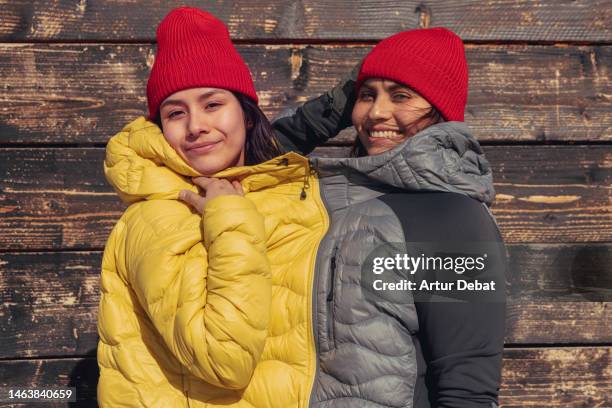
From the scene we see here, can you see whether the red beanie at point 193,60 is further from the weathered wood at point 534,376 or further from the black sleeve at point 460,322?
the weathered wood at point 534,376

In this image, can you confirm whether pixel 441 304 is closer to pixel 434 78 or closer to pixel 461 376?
pixel 461 376

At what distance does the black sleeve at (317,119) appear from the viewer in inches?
75.4

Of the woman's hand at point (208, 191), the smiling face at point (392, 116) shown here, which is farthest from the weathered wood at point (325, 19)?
the woman's hand at point (208, 191)

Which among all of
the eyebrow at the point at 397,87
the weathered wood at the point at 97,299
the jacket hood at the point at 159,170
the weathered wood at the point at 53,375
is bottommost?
the weathered wood at the point at 53,375

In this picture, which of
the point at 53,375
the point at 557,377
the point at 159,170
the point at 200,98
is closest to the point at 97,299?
the point at 53,375

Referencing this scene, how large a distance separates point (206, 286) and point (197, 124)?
1.29 ft

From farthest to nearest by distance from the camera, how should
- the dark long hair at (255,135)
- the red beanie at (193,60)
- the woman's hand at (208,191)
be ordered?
the dark long hair at (255,135) → the red beanie at (193,60) → the woman's hand at (208,191)

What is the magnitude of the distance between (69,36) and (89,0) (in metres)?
0.12

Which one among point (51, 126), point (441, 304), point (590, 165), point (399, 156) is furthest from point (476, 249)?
point (51, 126)

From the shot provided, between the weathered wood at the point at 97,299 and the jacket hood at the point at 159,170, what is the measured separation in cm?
65

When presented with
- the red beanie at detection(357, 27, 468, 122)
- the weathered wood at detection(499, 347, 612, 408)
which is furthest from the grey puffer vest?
the weathered wood at detection(499, 347, 612, 408)

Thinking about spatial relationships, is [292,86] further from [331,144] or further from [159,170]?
[159,170]

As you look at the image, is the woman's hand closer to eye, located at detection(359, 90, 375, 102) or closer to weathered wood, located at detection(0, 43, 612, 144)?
eye, located at detection(359, 90, 375, 102)

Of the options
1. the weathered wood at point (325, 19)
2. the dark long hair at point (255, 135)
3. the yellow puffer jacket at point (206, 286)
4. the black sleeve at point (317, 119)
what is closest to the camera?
the yellow puffer jacket at point (206, 286)
